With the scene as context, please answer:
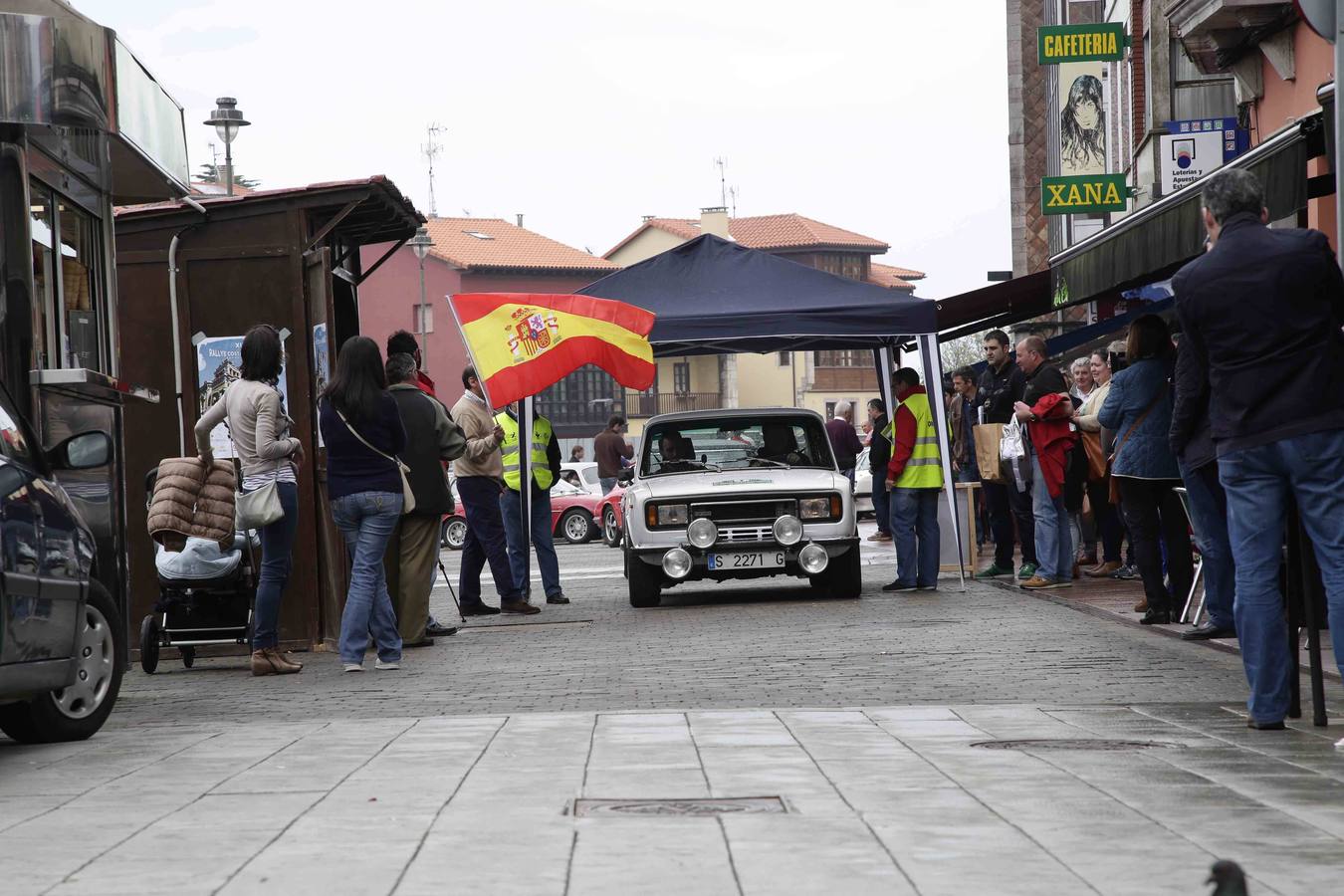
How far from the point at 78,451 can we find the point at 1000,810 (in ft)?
14.1

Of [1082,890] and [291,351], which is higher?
[291,351]

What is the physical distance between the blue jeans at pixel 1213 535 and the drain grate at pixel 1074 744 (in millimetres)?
2967

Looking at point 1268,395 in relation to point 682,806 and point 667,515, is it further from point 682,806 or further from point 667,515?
point 667,515

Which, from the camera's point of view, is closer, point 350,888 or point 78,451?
point 350,888

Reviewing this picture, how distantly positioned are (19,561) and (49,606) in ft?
1.25

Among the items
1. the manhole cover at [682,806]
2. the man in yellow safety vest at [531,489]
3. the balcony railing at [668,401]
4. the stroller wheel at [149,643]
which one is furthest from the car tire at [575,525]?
the balcony railing at [668,401]

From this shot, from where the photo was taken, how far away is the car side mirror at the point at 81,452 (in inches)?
310

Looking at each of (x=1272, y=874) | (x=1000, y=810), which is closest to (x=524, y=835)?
(x=1000, y=810)

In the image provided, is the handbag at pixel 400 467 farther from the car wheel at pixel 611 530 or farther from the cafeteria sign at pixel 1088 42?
the car wheel at pixel 611 530

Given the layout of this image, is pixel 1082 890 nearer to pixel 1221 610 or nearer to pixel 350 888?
pixel 350 888

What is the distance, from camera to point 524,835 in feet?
16.9

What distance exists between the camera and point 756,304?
17344 millimetres

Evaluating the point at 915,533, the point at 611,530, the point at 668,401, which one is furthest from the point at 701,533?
the point at 668,401

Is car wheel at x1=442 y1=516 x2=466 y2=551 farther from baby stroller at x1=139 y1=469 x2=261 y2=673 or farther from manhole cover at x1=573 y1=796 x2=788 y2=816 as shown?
manhole cover at x1=573 y1=796 x2=788 y2=816
